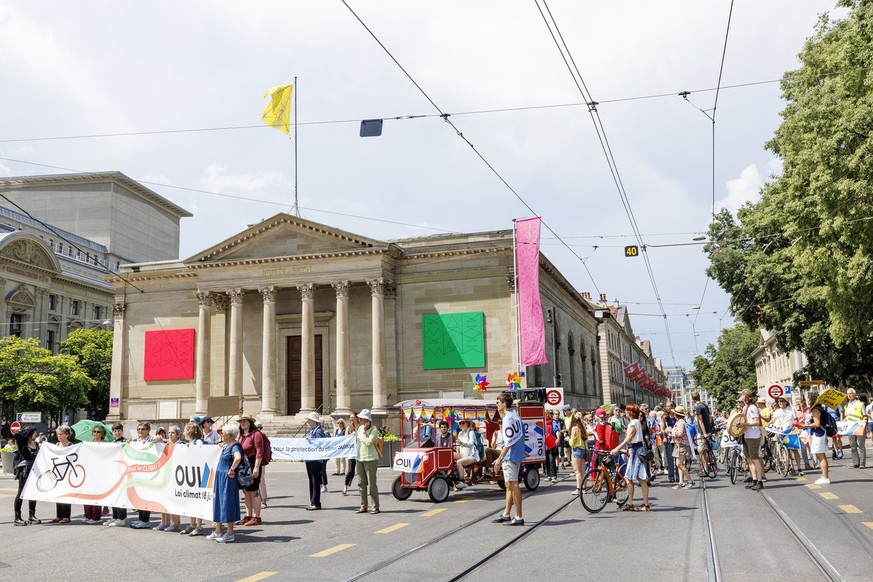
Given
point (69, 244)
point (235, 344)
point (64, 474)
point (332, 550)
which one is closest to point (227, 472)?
point (332, 550)

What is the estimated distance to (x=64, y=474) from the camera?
45.9ft

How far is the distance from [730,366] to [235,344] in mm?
74250

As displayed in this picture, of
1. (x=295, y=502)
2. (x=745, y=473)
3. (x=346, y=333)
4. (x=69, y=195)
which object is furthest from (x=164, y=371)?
(x=69, y=195)

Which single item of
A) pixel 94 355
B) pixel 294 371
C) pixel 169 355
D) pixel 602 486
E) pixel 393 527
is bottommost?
pixel 393 527

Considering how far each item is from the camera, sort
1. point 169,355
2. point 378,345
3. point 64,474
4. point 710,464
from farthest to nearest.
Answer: point 169,355, point 378,345, point 710,464, point 64,474

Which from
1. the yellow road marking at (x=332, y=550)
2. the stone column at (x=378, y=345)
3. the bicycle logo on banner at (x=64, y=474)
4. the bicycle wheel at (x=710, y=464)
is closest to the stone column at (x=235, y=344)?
the stone column at (x=378, y=345)

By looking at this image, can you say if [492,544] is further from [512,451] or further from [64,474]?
[64,474]

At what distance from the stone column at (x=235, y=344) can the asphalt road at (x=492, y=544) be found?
24746 mm

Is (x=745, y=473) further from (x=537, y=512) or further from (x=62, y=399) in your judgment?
(x=62, y=399)

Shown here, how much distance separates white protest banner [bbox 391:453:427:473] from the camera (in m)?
16.1

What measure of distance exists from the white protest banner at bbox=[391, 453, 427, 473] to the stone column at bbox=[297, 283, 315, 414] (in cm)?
2314

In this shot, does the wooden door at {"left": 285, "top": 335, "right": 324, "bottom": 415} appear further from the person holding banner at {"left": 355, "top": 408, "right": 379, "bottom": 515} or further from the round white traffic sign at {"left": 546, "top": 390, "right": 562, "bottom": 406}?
the person holding banner at {"left": 355, "top": 408, "right": 379, "bottom": 515}

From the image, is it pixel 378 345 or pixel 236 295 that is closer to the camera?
pixel 378 345

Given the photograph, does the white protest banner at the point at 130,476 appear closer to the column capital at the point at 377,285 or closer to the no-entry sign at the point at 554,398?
the no-entry sign at the point at 554,398
